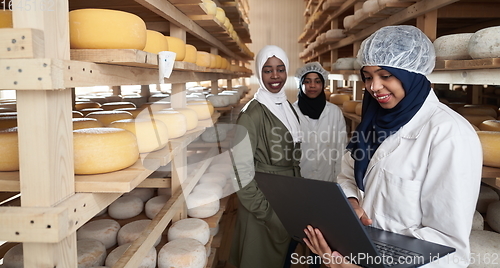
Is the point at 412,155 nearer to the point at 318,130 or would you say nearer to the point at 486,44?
the point at 486,44

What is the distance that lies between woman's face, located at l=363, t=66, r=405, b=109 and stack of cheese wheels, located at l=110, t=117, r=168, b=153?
2.54ft

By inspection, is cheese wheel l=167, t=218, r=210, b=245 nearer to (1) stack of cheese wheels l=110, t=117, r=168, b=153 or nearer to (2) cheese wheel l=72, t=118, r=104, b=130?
(1) stack of cheese wheels l=110, t=117, r=168, b=153

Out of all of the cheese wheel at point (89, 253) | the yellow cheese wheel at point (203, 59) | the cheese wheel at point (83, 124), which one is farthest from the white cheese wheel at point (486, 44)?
the cheese wheel at point (89, 253)

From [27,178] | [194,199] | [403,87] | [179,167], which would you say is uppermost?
[403,87]

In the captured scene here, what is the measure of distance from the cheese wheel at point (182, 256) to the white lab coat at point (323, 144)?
1296 mm

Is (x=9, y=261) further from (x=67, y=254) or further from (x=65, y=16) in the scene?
(x=65, y=16)

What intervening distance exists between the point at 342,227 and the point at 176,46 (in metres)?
1.05

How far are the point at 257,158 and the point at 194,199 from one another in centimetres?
50

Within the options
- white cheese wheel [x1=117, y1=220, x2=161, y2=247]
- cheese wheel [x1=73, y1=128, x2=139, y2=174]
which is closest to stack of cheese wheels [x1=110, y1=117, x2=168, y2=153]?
cheese wheel [x1=73, y1=128, x2=139, y2=174]

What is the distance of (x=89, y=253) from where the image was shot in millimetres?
1568

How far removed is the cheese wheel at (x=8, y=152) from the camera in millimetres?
964

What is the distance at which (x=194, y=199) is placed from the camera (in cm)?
230

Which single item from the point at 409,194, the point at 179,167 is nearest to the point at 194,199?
the point at 179,167

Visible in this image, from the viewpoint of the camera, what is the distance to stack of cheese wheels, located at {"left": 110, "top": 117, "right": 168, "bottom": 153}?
131 centimetres
